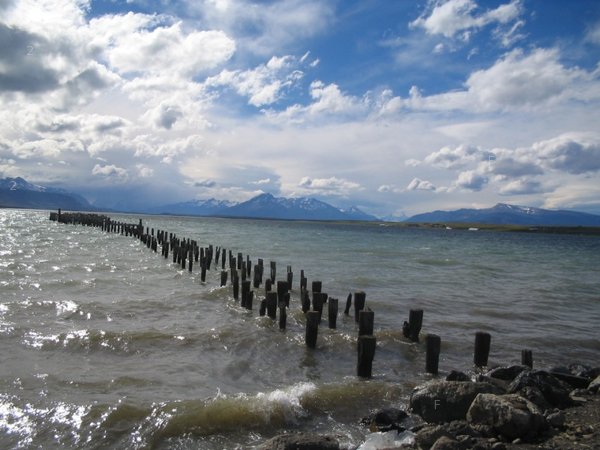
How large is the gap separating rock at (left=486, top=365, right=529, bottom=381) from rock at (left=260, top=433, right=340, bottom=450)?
212 inches

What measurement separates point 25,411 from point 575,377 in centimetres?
1105

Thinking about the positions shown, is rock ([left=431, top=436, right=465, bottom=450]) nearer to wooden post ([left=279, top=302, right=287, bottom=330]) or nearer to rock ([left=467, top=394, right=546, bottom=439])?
rock ([left=467, top=394, right=546, bottom=439])

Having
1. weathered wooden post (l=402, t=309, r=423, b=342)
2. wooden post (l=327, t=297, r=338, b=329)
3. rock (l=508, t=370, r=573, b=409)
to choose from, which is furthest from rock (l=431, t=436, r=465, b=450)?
wooden post (l=327, t=297, r=338, b=329)

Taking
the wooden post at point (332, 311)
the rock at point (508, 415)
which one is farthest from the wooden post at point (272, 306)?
the rock at point (508, 415)

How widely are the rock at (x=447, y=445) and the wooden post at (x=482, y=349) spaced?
605cm

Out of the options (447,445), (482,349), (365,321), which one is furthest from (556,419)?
(365,321)

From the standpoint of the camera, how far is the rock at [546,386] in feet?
29.4

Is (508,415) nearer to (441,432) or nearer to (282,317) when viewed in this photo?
(441,432)

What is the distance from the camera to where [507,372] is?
10539mm

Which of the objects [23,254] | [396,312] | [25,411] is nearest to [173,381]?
[25,411]

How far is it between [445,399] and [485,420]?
2.95ft

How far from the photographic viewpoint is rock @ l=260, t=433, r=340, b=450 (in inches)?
258

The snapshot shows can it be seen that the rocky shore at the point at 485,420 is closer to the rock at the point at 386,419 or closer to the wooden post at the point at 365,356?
the rock at the point at 386,419

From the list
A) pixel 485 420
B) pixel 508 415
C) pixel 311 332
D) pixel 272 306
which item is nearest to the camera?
pixel 508 415
